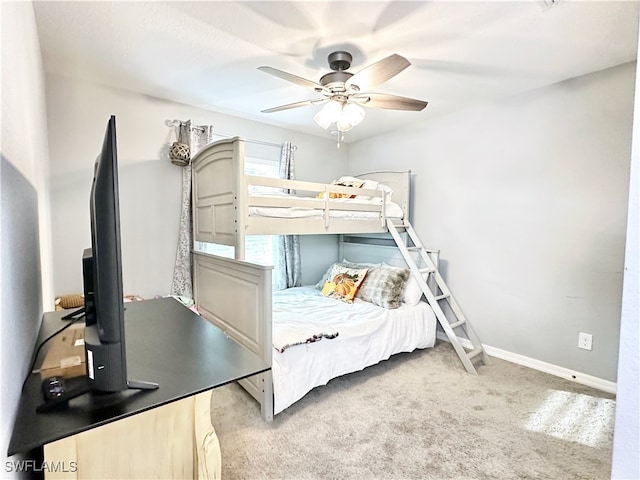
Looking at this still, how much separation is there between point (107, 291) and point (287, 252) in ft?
9.48

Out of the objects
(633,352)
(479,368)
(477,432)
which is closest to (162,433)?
(633,352)

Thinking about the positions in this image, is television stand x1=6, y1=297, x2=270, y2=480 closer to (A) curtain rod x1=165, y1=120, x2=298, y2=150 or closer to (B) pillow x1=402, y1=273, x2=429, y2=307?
(A) curtain rod x1=165, y1=120, x2=298, y2=150

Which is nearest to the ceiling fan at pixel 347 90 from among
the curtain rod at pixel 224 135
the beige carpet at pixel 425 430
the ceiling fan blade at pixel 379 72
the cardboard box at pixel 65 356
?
the ceiling fan blade at pixel 379 72

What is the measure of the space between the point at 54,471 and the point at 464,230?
329 centimetres

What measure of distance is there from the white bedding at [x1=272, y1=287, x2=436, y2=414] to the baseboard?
559 millimetres

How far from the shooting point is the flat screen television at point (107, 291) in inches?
28.5

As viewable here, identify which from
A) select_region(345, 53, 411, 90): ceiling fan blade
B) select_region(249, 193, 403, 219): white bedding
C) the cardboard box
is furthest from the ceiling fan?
the cardboard box

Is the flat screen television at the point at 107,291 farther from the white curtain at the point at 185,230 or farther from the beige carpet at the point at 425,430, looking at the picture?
the white curtain at the point at 185,230

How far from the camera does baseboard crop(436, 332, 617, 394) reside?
93.2 inches

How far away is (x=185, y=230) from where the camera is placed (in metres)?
2.99

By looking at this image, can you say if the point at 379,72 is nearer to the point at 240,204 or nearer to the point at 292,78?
the point at 292,78

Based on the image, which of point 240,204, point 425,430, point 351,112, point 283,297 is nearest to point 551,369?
point 425,430

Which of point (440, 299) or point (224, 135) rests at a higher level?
point (224, 135)

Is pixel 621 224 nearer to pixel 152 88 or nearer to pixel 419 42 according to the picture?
pixel 419 42
